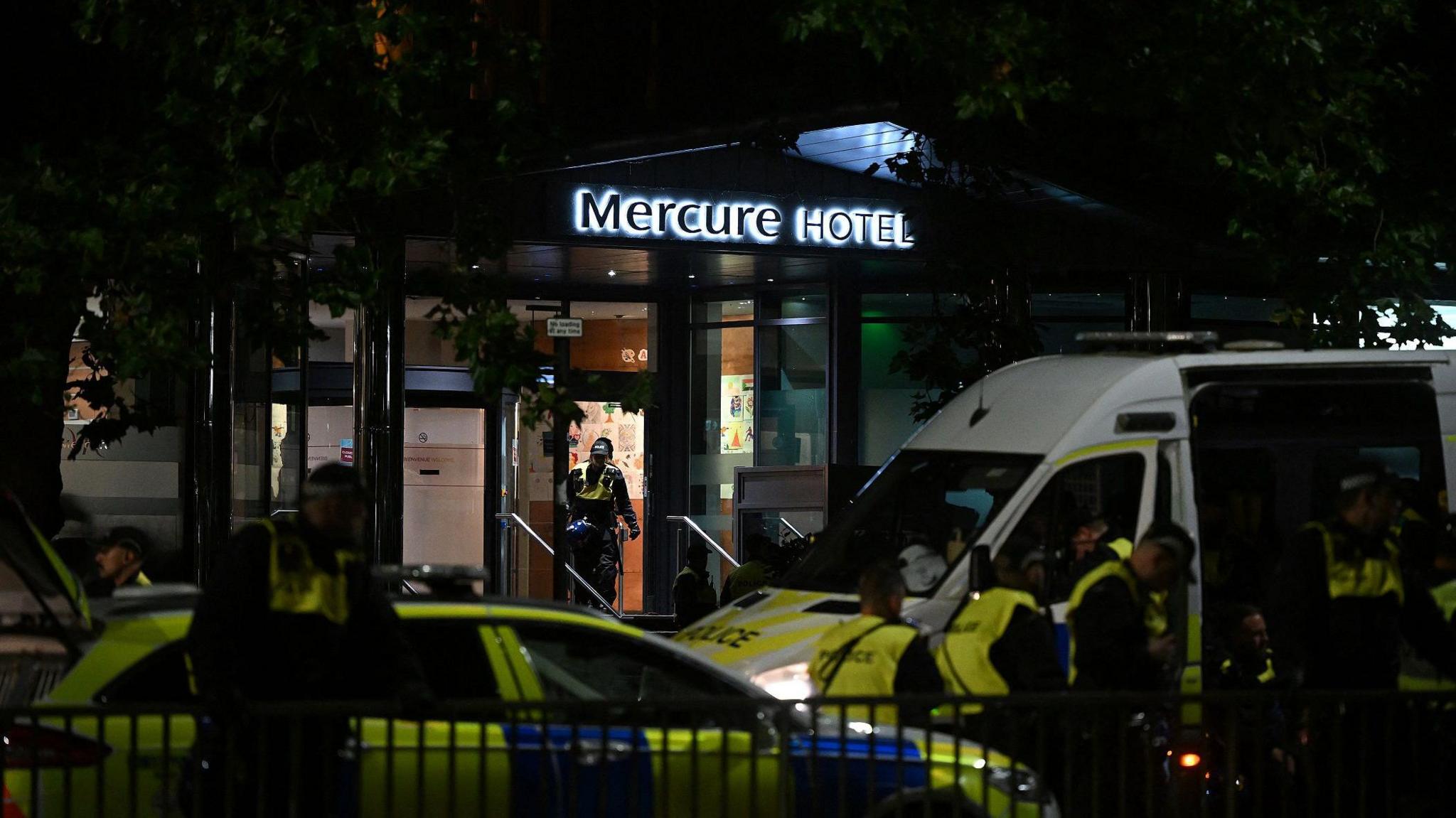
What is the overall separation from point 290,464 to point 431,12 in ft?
27.4

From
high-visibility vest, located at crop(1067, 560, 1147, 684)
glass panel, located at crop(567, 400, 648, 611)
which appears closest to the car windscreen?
high-visibility vest, located at crop(1067, 560, 1147, 684)

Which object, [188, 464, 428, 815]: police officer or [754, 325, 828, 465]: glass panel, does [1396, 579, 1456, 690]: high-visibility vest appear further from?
[754, 325, 828, 465]: glass panel

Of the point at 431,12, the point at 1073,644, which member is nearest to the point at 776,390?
the point at 431,12

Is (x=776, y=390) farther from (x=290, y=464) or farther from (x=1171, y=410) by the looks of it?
(x=1171, y=410)

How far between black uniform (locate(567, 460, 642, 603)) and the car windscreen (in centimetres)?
981

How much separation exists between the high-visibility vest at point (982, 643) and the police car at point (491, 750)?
1691mm

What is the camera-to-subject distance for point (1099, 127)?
17.9 meters

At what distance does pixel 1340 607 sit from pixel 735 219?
1110cm

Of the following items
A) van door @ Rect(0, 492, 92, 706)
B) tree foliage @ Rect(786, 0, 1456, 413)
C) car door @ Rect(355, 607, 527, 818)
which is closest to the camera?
car door @ Rect(355, 607, 527, 818)

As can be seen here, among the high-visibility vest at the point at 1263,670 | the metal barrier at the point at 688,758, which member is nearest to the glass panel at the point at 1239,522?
the high-visibility vest at the point at 1263,670

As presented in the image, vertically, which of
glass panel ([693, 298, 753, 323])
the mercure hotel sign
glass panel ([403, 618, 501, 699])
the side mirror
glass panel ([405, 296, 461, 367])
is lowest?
glass panel ([403, 618, 501, 699])

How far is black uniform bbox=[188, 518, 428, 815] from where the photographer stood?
20.0ft

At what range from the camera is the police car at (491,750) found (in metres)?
5.73

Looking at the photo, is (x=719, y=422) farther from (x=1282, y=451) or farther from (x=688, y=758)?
(x=688, y=758)
